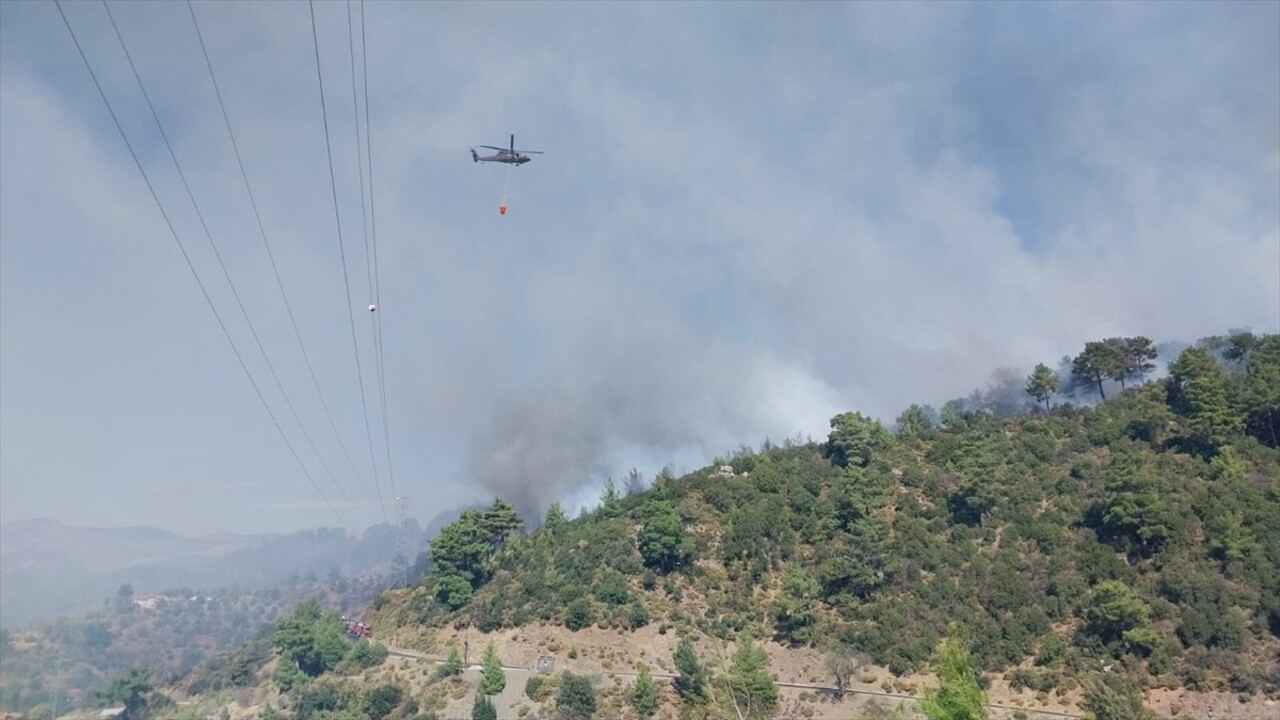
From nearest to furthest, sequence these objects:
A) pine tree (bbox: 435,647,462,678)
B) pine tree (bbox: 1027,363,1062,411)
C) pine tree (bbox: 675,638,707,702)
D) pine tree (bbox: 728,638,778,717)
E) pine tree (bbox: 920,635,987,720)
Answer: pine tree (bbox: 920,635,987,720), pine tree (bbox: 728,638,778,717), pine tree (bbox: 675,638,707,702), pine tree (bbox: 435,647,462,678), pine tree (bbox: 1027,363,1062,411)

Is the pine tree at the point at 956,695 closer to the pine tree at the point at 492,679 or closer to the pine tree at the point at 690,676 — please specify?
the pine tree at the point at 690,676

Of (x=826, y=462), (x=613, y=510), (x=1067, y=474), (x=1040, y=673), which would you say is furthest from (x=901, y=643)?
(x=613, y=510)

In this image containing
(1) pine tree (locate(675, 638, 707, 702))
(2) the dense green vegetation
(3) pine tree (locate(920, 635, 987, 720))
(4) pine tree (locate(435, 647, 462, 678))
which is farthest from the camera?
(4) pine tree (locate(435, 647, 462, 678))

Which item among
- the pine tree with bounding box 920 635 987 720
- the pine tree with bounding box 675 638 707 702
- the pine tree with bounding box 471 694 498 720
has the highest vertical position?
the pine tree with bounding box 920 635 987 720

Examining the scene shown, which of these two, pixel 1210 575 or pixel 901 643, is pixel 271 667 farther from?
pixel 1210 575

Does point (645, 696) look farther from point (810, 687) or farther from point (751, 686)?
point (810, 687)

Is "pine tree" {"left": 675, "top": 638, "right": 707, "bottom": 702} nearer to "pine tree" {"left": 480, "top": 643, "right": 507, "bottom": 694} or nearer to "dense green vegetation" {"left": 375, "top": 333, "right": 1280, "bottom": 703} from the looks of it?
"dense green vegetation" {"left": 375, "top": 333, "right": 1280, "bottom": 703}

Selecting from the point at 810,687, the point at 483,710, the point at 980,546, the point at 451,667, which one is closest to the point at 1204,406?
the point at 980,546

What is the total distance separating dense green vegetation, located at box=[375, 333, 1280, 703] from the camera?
220 ft

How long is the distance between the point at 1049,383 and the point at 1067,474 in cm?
3399

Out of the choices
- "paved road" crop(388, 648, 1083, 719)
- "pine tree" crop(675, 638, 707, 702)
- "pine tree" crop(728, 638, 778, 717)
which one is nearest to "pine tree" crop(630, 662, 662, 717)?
"pine tree" crop(675, 638, 707, 702)

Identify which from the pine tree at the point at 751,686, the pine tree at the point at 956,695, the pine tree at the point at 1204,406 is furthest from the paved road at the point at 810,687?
the pine tree at the point at 1204,406

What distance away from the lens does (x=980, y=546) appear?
86.6 m

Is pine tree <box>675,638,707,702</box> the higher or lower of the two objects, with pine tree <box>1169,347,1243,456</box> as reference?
lower
